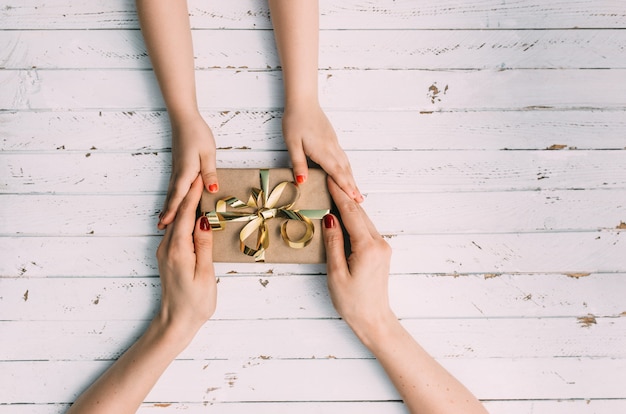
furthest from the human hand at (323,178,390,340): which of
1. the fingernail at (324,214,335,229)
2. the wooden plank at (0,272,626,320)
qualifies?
the wooden plank at (0,272,626,320)

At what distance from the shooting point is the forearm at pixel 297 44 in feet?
3.34

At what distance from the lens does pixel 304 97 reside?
1.06m

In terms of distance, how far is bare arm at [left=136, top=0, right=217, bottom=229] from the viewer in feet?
3.34

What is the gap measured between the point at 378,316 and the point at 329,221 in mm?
253

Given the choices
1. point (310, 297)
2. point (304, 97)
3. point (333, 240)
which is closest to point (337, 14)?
point (304, 97)

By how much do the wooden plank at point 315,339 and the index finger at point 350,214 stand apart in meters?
0.26

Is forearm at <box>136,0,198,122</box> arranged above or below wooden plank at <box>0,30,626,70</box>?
below

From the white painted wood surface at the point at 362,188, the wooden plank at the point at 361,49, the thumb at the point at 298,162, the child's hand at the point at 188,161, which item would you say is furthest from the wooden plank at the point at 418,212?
the wooden plank at the point at 361,49

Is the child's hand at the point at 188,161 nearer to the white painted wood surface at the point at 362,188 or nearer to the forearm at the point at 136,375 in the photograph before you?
the white painted wood surface at the point at 362,188

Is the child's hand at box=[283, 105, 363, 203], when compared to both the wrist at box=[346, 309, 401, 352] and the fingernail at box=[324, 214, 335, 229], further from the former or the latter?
the wrist at box=[346, 309, 401, 352]

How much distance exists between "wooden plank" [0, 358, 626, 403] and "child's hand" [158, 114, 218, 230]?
40cm

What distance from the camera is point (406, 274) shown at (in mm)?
1141

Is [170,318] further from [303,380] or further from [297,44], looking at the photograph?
[297,44]

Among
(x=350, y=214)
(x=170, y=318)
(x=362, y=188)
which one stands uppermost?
(x=362, y=188)
